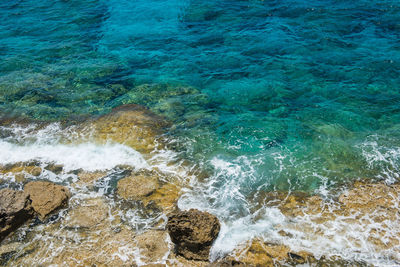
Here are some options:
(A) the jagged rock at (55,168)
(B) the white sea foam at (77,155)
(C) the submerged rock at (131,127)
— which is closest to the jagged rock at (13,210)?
(A) the jagged rock at (55,168)

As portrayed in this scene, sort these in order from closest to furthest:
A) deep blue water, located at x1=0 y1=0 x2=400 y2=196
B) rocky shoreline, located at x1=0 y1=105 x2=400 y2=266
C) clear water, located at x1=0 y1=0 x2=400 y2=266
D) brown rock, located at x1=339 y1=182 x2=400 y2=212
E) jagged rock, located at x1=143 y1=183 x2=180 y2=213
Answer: rocky shoreline, located at x1=0 y1=105 x2=400 y2=266 → brown rock, located at x1=339 y1=182 x2=400 y2=212 → jagged rock, located at x1=143 y1=183 x2=180 y2=213 → clear water, located at x1=0 y1=0 x2=400 y2=266 → deep blue water, located at x1=0 y1=0 x2=400 y2=196

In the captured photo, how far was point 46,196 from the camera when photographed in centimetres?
885

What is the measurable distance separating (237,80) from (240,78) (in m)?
0.23

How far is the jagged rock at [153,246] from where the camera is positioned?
7500mm

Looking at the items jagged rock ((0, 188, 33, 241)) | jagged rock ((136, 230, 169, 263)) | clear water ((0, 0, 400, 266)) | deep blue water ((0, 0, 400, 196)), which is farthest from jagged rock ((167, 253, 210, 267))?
jagged rock ((0, 188, 33, 241))

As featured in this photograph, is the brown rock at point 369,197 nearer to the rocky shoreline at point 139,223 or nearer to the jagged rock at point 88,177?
the rocky shoreline at point 139,223

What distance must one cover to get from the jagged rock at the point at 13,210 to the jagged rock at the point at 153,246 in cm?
316

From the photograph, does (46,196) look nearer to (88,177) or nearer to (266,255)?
(88,177)

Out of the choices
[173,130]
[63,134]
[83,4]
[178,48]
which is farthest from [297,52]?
[83,4]

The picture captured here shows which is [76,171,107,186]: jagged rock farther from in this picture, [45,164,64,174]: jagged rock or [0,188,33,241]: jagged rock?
[0,188,33,241]: jagged rock

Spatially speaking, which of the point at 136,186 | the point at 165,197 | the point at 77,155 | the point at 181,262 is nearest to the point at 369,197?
the point at 181,262

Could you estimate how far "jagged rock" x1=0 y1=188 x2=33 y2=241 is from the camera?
26.7ft

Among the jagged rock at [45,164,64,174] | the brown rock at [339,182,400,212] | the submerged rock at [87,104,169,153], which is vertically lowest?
the brown rock at [339,182,400,212]

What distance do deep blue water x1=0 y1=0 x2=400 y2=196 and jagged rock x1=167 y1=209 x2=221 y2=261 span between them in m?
2.11
